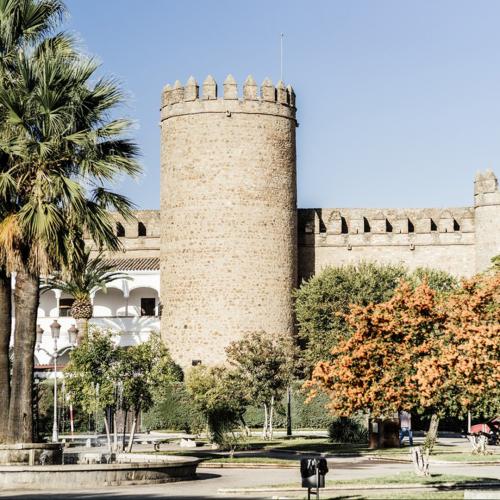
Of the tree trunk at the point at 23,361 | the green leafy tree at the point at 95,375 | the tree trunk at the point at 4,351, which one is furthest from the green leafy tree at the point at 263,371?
the tree trunk at the point at 23,361

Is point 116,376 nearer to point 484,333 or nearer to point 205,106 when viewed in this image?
point 484,333

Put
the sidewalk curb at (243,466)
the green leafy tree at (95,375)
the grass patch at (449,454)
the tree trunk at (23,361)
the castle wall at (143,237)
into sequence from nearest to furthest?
1. the tree trunk at (23,361)
2. the sidewalk curb at (243,466)
3. the grass patch at (449,454)
4. the green leafy tree at (95,375)
5. the castle wall at (143,237)

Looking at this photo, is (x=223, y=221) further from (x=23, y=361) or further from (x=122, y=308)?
(x=23, y=361)

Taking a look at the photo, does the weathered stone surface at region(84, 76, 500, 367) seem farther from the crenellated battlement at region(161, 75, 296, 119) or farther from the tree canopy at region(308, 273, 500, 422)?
the tree canopy at region(308, 273, 500, 422)

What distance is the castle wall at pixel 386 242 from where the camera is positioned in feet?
196

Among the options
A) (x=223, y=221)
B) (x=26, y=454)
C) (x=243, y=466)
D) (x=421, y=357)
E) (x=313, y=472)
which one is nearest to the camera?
(x=313, y=472)

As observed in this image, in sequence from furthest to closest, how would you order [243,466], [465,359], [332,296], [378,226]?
[378,226] → [332,296] → [243,466] → [465,359]

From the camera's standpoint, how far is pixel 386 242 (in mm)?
60156

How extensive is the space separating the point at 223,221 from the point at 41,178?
31.6 metres

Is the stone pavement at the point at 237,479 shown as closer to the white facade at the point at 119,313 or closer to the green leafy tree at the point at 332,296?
the green leafy tree at the point at 332,296

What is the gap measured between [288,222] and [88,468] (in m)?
35.4

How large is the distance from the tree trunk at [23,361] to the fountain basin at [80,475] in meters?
0.95

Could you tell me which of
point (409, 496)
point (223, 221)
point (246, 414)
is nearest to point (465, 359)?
point (409, 496)

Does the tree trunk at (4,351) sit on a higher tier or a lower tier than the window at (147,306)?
lower
